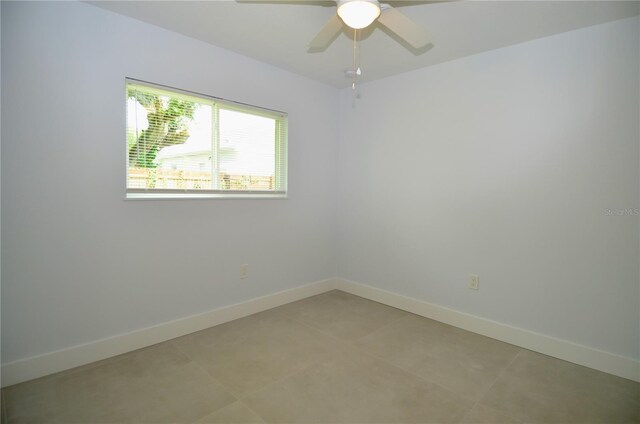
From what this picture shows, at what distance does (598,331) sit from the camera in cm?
223

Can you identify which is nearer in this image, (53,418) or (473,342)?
(53,418)

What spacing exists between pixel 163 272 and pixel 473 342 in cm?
253

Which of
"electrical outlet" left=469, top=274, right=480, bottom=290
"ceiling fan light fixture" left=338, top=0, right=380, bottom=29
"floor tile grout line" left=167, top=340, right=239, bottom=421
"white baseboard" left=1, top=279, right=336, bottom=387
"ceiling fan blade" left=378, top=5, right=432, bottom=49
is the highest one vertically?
"ceiling fan blade" left=378, top=5, right=432, bottom=49

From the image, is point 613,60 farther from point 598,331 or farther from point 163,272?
point 163,272

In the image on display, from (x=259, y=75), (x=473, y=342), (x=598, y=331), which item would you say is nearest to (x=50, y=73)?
(x=259, y=75)

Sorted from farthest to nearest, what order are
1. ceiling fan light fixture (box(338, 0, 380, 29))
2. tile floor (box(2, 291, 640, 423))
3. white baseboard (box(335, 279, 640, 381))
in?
1. white baseboard (box(335, 279, 640, 381))
2. tile floor (box(2, 291, 640, 423))
3. ceiling fan light fixture (box(338, 0, 380, 29))

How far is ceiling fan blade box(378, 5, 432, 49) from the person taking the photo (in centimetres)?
172

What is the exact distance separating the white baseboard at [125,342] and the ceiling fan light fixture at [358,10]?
8.03 feet

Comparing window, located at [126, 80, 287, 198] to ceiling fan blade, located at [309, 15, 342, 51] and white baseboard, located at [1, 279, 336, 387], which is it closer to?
white baseboard, located at [1, 279, 336, 387]

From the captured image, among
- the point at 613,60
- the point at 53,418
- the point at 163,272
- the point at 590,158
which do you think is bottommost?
the point at 53,418

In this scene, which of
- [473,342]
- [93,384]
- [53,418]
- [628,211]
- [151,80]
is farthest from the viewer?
[473,342]

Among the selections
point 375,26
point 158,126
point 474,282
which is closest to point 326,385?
point 474,282

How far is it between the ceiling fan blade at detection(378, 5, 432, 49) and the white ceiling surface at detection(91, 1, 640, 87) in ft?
0.77

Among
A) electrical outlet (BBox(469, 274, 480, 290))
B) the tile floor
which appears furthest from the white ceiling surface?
the tile floor
